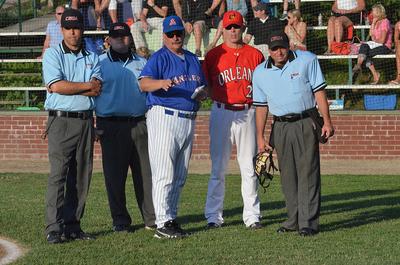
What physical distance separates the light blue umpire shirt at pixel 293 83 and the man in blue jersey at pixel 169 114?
74 cm

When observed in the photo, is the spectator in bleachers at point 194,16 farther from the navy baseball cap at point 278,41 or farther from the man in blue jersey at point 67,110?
the man in blue jersey at point 67,110

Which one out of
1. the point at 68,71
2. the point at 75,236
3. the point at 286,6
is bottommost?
the point at 75,236

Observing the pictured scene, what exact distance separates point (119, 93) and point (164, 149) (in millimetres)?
851

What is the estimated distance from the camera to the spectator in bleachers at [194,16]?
19.1 meters

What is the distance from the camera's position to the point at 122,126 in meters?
9.59

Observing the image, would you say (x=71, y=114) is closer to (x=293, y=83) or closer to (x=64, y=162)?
(x=64, y=162)

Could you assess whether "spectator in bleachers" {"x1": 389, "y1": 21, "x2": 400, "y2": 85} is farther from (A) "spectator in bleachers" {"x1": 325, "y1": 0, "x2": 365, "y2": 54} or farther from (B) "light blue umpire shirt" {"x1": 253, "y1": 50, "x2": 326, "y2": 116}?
(B) "light blue umpire shirt" {"x1": 253, "y1": 50, "x2": 326, "y2": 116}

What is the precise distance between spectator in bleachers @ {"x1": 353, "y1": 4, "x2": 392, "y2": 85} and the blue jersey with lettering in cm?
984

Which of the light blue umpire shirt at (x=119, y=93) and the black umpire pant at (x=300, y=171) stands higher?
the light blue umpire shirt at (x=119, y=93)

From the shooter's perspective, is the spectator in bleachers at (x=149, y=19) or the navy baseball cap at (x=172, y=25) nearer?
the navy baseball cap at (x=172, y=25)

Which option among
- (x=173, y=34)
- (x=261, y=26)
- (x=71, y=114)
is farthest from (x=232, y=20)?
(x=261, y=26)

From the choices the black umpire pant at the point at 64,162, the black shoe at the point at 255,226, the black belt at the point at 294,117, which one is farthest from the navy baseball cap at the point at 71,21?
the black shoe at the point at 255,226

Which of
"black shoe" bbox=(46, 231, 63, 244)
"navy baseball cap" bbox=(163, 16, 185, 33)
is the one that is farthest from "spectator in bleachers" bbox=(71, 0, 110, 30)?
"black shoe" bbox=(46, 231, 63, 244)

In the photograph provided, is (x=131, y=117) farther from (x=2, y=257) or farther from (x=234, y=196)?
(x=234, y=196)
